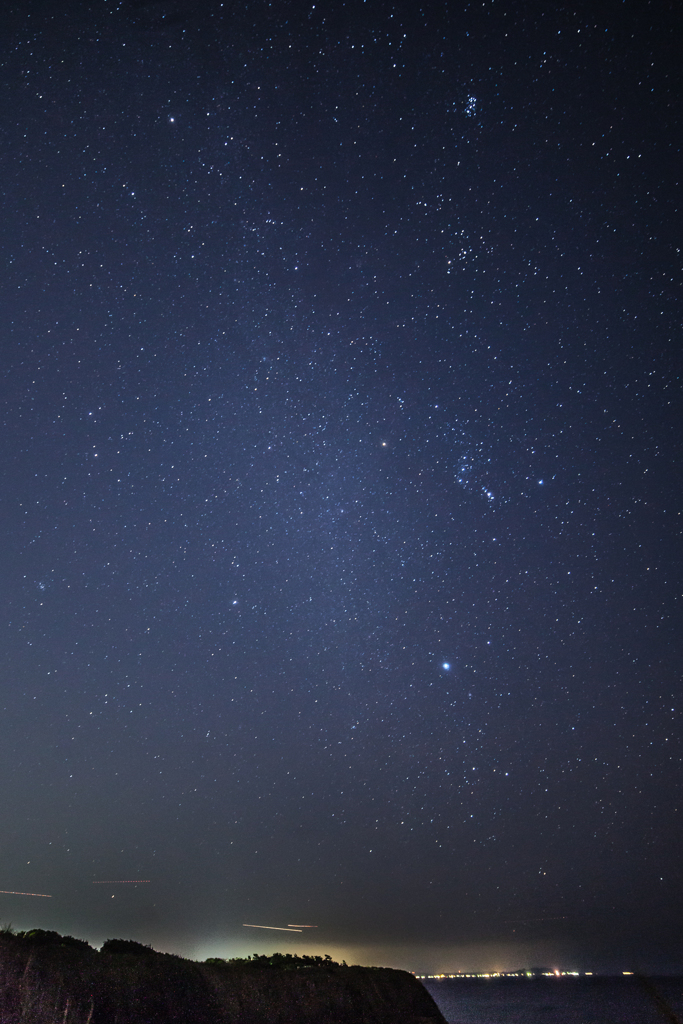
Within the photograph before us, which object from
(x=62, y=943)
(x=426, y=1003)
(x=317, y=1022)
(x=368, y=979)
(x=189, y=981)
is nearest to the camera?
(x=62, y=943)

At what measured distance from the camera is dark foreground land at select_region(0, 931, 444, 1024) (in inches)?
438

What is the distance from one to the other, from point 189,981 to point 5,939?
4.65 m

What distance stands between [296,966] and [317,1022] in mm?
1477

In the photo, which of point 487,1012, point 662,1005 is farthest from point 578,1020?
point 662,1005

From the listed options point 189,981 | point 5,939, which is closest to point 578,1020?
point 189,981

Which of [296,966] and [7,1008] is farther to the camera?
[296,966]

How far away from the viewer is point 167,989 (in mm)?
13469

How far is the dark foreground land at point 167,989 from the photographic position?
36.5 feet

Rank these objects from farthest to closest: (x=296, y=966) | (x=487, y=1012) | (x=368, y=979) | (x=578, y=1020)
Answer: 1. (x=487, y=1012)
2. (x=578, y=1020)
3. (x=368, y=979)
4. (x=296, y=966)

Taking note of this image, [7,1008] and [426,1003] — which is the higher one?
[7,1008]

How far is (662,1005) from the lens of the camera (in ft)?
47.4

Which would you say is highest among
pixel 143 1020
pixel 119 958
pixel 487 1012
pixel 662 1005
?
pixel 119 958

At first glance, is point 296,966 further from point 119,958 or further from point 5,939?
point 5,939

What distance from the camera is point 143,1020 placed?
12477mm
